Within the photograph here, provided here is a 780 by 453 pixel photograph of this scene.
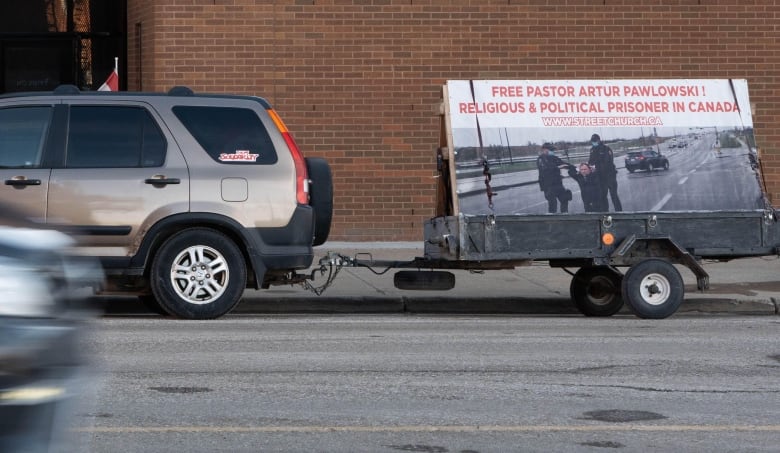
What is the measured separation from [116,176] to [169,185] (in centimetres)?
43

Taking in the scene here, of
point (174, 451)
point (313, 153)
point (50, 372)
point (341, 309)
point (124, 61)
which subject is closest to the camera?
point (50, 372)

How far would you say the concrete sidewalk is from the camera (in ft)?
42.0

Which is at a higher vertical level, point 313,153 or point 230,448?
point 313,153

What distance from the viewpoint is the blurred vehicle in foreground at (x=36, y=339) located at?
3.67m

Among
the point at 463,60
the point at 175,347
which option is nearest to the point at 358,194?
the point at 463,60

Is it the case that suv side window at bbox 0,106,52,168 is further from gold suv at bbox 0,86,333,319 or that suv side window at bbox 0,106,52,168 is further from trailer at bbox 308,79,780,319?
trailer at bbox 308,79,780,319

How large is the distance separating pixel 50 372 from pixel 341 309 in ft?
29.6

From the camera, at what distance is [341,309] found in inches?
504

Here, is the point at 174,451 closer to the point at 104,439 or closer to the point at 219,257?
the point at 104,439

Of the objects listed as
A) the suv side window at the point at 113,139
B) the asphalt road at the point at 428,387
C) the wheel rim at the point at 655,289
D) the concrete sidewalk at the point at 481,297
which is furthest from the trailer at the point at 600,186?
the suv side window at the point at 113,139

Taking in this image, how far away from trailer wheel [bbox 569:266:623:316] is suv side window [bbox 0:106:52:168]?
489cm

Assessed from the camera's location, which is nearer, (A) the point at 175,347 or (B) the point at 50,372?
(B) the point at 50,372

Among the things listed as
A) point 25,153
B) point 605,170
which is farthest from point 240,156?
point 605,170

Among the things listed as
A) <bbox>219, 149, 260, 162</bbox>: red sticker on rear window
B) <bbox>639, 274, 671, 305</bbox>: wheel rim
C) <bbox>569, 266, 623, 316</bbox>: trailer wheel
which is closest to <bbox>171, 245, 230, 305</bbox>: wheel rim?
<bbox>219, 149, 260, 162</bbox>: red sticker on rear window
